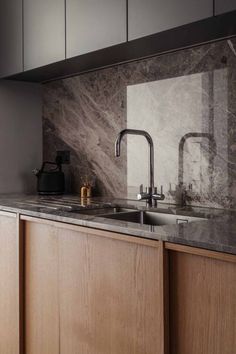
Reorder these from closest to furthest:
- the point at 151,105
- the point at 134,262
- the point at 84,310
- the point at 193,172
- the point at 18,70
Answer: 1. the point at 134,262
2. the point at 84,310
3. the point at 193,172
4. the point at 151,105
5. the point at 18,70

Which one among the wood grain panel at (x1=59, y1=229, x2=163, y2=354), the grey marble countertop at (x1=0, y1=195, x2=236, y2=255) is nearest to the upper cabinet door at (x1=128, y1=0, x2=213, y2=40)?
the grey marble countertop at (x1=0, y1=195, x2=236, y2=255)

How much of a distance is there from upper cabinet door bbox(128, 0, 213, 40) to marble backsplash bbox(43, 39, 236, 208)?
357 millimetres

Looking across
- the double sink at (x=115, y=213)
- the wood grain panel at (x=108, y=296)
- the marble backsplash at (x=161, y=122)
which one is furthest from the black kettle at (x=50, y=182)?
the wood grain panel at (x=108, y=296)

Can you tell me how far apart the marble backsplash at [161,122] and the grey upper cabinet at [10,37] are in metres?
0.36

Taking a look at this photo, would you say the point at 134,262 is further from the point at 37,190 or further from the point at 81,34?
the point at 37,190

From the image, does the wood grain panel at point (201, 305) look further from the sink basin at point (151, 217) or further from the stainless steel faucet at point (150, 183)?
the stainless steel faucet at point (150, 183)

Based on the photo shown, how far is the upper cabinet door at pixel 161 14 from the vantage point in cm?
175

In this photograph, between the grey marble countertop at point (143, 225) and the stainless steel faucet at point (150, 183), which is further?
the stainless steel faucet at point (150, 183)

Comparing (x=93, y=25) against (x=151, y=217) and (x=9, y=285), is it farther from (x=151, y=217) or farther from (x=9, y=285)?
(x=9, y=285)

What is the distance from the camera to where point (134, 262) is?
5.24 ft

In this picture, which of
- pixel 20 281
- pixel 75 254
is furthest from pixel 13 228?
pixel 75 254

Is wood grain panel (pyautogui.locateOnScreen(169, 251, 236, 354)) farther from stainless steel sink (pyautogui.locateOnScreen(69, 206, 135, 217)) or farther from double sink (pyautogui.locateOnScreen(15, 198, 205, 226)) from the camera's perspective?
stainless steel sink (pyautogui.locateOnScreen(69, 206, 135, 217))

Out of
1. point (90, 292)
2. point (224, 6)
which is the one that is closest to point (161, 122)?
point (224, 6)

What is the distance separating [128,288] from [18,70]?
174 centimetres
